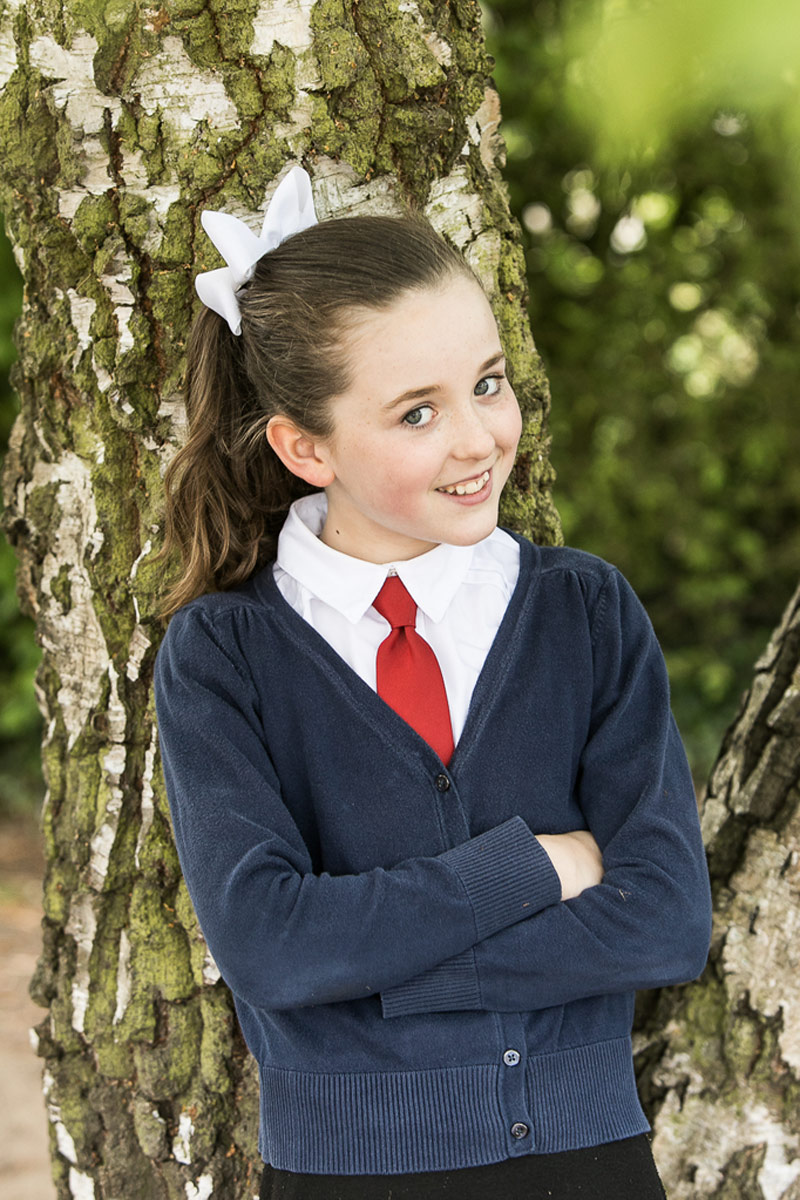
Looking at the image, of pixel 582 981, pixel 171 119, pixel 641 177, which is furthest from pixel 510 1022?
pixel 641 177

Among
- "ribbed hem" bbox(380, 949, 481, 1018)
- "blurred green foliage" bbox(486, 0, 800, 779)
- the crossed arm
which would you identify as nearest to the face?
the crossed arm

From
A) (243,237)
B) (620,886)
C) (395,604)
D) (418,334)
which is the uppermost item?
(243,237)

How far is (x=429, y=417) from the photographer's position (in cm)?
170

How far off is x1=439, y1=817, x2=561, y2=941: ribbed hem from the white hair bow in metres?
0.87

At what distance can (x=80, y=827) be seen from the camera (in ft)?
7.17

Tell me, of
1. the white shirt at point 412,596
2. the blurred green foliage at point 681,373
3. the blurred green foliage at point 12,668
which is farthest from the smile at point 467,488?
the blurred green foliage at point 12,668

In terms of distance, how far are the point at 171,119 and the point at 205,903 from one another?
1.23 m

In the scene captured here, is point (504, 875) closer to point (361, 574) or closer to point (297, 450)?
point (361, 574)

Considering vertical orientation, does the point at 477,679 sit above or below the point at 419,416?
below

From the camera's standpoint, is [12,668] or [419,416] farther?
[12,668]

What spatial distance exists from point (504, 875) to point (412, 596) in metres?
0.44

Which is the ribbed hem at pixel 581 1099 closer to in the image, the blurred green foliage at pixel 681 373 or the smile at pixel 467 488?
the smile at pixel 467 488

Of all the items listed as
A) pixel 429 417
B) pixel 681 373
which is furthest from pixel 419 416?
pixel 681 373

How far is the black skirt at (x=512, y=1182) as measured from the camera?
1.67 m
